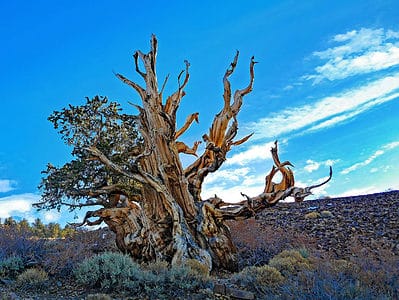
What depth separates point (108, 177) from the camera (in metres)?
11.5

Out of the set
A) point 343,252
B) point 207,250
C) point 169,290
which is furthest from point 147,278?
point 343,252

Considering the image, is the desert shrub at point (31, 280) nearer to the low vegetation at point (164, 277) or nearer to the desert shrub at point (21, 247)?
the low vegetation at point (164, 277)

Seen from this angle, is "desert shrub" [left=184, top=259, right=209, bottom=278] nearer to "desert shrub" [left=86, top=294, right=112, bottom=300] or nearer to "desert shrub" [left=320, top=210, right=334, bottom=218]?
"desert shrub" [left=86, top=294, right=112, bottom=300]

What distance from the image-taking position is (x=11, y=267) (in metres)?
8.45

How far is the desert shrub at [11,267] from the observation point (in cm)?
832

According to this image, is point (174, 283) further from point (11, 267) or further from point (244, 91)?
point (244, 91)

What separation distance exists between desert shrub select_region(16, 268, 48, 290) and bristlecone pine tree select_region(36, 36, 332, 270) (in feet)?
10.1

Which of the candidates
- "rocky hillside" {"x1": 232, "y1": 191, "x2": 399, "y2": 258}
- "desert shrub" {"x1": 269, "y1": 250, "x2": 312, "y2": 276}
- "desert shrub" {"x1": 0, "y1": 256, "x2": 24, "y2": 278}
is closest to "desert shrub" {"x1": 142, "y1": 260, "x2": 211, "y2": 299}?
"desert shrub" {"x1": 269, "y1": 250, "x2": 312, "y2": 276}

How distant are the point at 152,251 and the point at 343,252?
538cm

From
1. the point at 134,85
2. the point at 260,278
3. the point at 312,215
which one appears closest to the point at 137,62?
the point at 134,85

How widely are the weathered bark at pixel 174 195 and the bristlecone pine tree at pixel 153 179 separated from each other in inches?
1.0

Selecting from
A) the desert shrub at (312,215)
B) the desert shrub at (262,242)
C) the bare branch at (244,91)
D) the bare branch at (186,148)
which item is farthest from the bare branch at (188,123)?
the desert shrub at (312,215)

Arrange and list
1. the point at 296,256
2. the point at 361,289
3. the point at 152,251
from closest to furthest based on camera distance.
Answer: the point at 361,289
the point at 296,256
the point at 152,251

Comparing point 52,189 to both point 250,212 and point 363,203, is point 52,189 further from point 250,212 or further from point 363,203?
point 363,203
